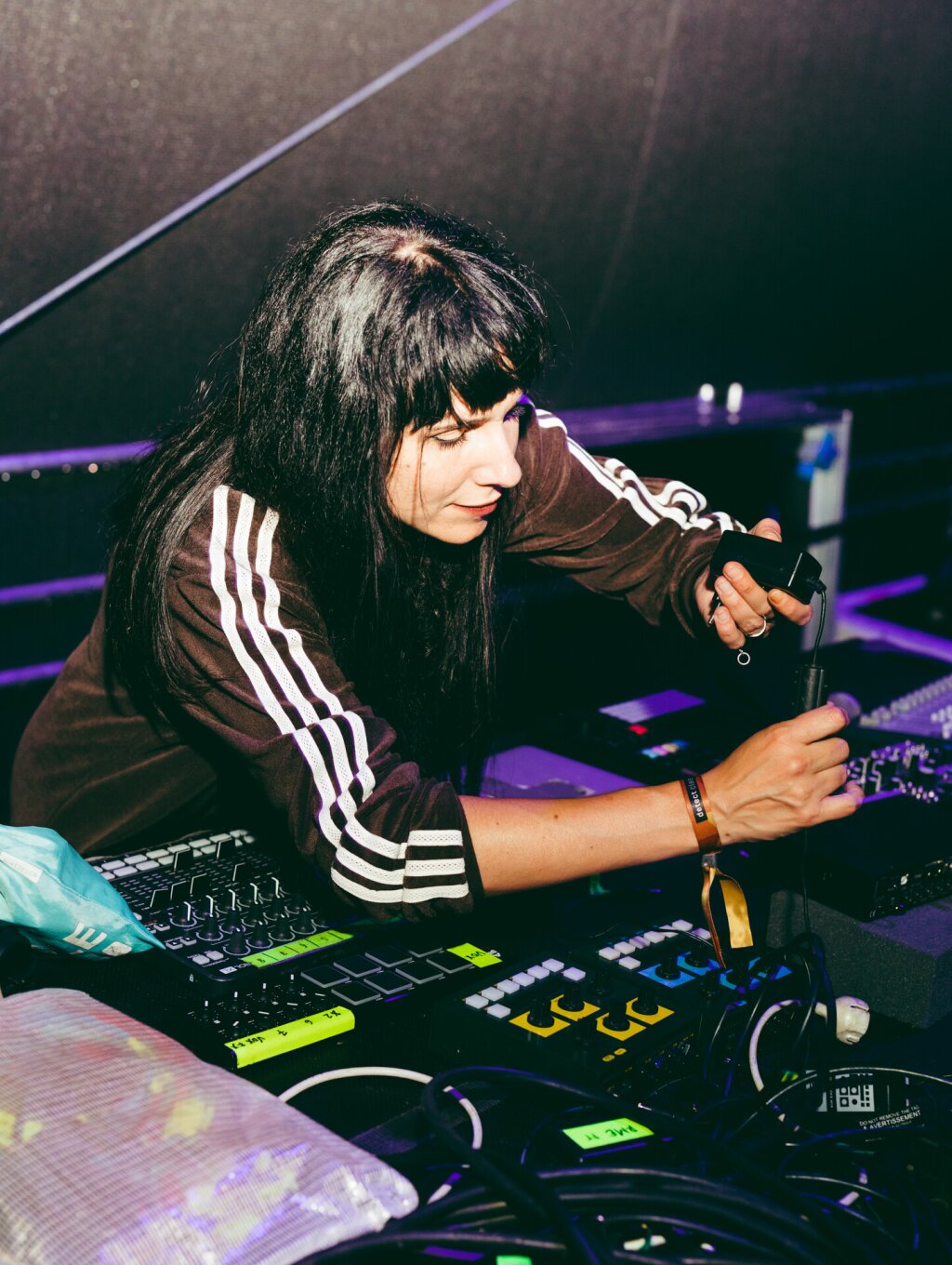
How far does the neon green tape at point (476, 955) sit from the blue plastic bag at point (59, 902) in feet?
0.85

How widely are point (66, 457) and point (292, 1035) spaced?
1740mm

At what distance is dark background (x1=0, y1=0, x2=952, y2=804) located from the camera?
2369 mm

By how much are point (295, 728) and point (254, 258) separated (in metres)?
1.76

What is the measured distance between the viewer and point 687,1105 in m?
0.95

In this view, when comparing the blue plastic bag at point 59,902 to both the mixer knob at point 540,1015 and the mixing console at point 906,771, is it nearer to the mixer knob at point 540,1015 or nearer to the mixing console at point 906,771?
the mixer knob at point 540,1015

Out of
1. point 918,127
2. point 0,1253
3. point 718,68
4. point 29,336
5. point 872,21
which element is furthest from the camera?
point 918,127

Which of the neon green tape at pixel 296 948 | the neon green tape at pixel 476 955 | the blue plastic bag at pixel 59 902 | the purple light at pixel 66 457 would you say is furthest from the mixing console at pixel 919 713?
the purple light at pixel 66 457

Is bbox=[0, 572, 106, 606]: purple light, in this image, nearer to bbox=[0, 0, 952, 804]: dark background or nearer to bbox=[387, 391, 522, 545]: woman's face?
bbox=[0, 0, 952, 804]: dark background

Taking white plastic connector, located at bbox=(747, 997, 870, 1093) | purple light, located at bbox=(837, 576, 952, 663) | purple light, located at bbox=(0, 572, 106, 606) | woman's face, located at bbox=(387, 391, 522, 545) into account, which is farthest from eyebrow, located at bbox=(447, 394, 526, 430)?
purple light, located at bbox=(0, 572, 106, 606)

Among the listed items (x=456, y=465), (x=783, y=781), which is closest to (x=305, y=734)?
(x=456, y=465)

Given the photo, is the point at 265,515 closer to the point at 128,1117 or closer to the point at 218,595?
the point at 218,595

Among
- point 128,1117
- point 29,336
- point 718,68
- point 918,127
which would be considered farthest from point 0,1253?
point 918,127

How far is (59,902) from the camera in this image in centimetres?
108

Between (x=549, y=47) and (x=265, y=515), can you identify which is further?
(x=549, y=47)
